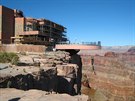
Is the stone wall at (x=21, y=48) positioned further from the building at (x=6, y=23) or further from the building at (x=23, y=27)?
the building at (x=6, y=23)

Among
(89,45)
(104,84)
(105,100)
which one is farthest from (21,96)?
(89,45)

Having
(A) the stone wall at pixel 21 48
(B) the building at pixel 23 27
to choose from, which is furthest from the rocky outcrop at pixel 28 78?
(B) the building at pixel 23 27

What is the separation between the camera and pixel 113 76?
4022 centimetres

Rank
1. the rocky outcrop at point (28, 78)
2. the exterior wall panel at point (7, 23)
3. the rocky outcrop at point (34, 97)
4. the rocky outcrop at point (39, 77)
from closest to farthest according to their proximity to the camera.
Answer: the rocky outcrop at point (34, 97) → the rocky outcrop at point (28, 78) → the rocky outcrop at point (39, 77) → the exterior wall panel at point (7, 23)

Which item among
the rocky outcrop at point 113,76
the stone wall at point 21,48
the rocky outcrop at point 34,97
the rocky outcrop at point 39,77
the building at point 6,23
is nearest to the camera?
the rocky outcrop at point 34,97

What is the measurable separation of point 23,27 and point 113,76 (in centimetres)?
2786

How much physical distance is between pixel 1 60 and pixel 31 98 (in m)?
10.0

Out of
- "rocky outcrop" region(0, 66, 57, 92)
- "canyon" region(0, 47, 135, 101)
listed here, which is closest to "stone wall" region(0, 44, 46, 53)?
"canyon" region(0, 47, 135, 101)

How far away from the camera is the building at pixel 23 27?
176ft

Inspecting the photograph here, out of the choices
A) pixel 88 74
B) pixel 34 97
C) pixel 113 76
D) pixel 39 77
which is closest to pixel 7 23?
pixel 88 74

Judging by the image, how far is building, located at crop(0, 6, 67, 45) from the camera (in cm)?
5372

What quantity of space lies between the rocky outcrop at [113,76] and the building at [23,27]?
1187 centimetres

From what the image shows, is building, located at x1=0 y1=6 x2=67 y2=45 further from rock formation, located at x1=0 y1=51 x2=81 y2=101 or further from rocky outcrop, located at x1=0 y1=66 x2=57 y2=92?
rocky outcrop, located at x1=0 y1=66 x2=57 y2=92

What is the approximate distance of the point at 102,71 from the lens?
42875 mm
